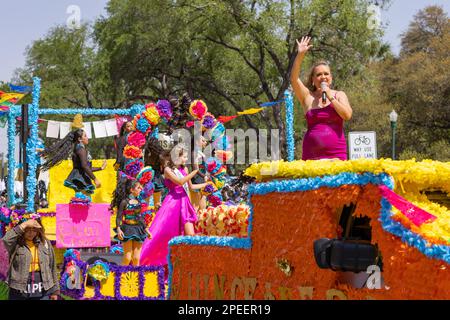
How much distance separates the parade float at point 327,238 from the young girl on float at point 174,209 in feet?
7.75

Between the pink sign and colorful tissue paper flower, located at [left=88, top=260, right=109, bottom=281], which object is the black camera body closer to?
colorful tissue paper flower, located at [left=88, top=260, right=109, bottom=281]

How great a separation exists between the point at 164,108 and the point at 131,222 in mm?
1909

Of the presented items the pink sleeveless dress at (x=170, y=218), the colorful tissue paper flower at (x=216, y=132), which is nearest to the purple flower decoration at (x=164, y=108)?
the colorful tissue paper flower at (x=216, y=132)

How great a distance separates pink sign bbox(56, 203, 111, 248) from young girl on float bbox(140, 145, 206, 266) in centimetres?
301

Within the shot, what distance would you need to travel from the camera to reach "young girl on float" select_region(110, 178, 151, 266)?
1055 centimetres

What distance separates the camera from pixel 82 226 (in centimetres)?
1298

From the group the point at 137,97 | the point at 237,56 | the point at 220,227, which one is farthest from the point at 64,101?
the point at 220,227

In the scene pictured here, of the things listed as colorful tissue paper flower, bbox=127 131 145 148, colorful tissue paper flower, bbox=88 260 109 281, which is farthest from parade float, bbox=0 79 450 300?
colorful tissue paper flower, bbox=127 131 145 148

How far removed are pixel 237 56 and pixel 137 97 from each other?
5386 mm

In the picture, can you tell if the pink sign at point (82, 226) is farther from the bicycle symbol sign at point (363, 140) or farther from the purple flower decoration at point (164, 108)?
the bicycle symbol sign at point (363, 140)

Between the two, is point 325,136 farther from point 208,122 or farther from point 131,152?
point 208,122

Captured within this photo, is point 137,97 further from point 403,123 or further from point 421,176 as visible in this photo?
point 421,176

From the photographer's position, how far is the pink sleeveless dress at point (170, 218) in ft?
31.6

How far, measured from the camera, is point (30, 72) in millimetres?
49281
